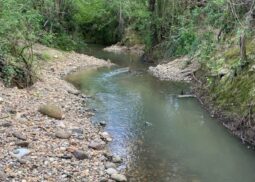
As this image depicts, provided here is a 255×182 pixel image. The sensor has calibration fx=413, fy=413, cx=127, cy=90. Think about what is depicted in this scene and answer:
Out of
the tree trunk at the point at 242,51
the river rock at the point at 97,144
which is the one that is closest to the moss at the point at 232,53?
the tree trunk at the point at 242,51

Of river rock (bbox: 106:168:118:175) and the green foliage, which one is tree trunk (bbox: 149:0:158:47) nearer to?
the green foliage

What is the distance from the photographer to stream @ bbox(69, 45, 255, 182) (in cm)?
1008

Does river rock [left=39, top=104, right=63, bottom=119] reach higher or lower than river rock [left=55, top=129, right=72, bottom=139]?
higher

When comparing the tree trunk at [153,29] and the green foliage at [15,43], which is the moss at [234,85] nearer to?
the green foliage at [15,43]

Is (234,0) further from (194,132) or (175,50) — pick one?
(175,50)

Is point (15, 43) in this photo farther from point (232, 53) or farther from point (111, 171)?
point (232, 53)

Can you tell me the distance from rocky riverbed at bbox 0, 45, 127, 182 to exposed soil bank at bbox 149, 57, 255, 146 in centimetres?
414

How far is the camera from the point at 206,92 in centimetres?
1736

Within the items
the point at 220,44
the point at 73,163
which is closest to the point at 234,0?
the point at 220,44

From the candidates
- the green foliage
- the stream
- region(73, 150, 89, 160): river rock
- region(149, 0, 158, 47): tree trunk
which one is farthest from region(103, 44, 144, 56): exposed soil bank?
region(73, 150, 89, 160): river rock

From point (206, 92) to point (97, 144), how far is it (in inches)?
298

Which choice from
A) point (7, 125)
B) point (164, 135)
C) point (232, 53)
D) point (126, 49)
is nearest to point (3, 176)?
point (7, 125)

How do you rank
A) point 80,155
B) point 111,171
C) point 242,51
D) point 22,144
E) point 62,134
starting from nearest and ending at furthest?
point 111,171, point 22,144, point 80,155, point 62,134, point 242,51

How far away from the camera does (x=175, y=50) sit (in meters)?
27.3
